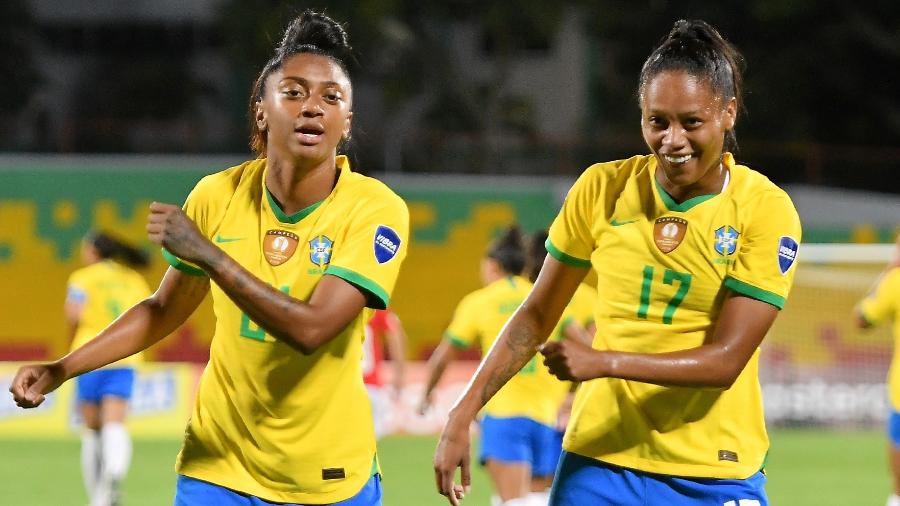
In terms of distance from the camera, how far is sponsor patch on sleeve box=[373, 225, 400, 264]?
4.15 meters

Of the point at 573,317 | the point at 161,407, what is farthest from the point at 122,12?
the point at 573,317

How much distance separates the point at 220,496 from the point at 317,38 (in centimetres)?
130

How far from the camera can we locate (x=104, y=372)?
10750mm

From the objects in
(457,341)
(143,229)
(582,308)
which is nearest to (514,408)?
(457,341)

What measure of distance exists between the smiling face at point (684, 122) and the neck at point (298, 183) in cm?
93

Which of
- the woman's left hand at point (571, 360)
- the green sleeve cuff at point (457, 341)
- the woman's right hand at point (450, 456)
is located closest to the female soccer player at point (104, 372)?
the green sleeve cuff at point (457, 341)

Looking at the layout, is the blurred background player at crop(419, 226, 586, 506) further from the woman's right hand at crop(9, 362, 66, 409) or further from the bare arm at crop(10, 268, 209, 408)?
the woman's right hand at crop(9, 362, 66, 409)

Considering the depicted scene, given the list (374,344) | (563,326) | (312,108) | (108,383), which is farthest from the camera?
(374,344)

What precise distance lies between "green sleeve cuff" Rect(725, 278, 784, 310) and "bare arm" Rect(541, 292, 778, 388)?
1cm

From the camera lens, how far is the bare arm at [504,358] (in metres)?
3.95

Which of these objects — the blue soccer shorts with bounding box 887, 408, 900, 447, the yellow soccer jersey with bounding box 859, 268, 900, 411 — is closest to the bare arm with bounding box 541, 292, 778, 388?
the blue soccer shorts with bounding box 887, 408, 900, 447

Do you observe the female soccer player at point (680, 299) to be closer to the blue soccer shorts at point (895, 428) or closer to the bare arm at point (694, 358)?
the bare arm at point (694, 358)

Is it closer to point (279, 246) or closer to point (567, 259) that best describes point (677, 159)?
point (567, 259)

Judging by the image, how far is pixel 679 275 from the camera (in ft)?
13.0
